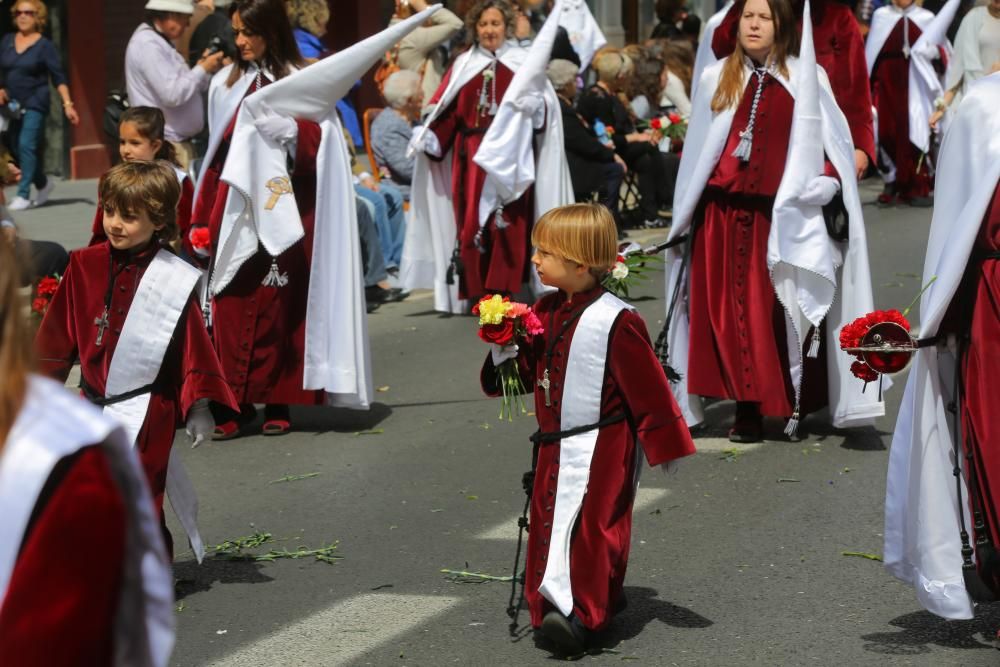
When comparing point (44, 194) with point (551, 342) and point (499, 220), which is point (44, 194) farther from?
point (551, 342)

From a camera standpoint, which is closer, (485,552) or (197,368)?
(197,368)

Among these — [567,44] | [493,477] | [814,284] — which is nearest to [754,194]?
[814,284]

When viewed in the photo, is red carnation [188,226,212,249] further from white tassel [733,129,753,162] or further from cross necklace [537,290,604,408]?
cross necklace [537,290,604,408]

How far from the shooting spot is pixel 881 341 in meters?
4.61

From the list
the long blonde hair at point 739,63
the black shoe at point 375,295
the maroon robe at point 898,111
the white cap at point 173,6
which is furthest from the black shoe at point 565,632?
the maroon robe at point 898,111

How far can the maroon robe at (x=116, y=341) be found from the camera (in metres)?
5.31

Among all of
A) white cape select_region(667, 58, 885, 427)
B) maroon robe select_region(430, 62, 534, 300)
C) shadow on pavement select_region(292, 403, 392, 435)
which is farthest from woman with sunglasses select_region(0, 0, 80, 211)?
white cape select_region(667, 58, 885, 427)

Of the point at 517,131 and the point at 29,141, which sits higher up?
the point at 517,131

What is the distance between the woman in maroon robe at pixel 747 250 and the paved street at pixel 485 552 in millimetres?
269

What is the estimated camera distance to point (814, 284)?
7.24m

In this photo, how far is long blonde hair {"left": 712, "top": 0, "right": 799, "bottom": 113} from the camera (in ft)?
23.5

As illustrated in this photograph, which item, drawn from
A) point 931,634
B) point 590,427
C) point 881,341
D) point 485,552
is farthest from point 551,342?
point 931,634

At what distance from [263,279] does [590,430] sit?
11.0 ft

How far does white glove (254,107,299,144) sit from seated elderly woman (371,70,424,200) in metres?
4.61
